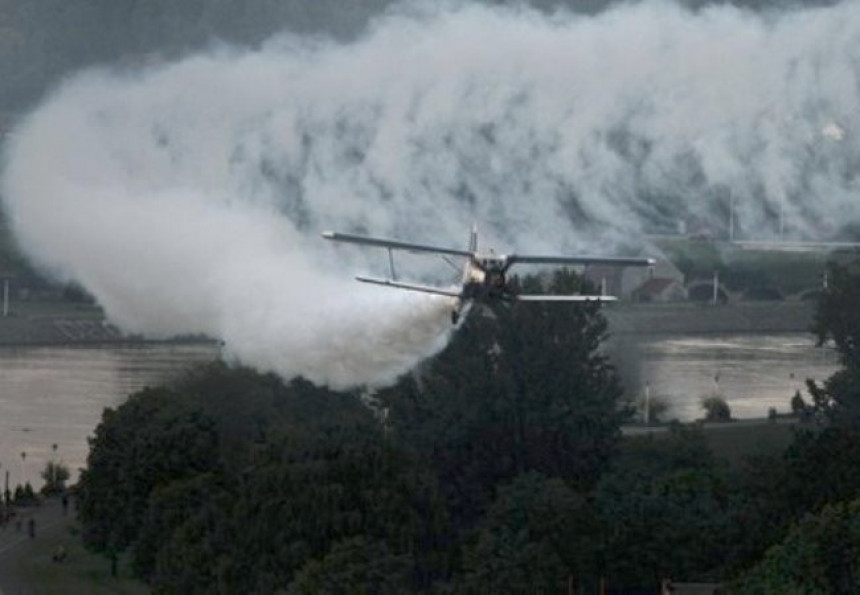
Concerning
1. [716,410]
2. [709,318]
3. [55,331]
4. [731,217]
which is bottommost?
[716,410]

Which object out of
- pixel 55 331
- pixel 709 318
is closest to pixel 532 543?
pixel 55 331

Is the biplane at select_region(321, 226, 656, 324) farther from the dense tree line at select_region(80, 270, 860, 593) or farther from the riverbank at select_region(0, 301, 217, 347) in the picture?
the riverbank at select_region(0, 301, 217, 347)

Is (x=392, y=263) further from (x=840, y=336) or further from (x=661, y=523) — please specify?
(x=840, y=336)

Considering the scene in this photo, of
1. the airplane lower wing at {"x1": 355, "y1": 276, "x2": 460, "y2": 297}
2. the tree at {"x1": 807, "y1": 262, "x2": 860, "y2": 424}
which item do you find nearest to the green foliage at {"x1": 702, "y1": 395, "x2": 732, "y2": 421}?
the tree at {"x1": 807, "y1": 262, "x2": 860, "y2": 424}

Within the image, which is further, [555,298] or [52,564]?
[555,298]

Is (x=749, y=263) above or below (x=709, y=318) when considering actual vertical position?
below

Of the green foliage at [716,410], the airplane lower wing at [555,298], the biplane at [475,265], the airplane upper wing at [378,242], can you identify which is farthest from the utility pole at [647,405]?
the airplane upper wing at [378,242]

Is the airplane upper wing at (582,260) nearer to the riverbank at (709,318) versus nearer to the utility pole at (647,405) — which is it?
the utility pole at (647,405)
